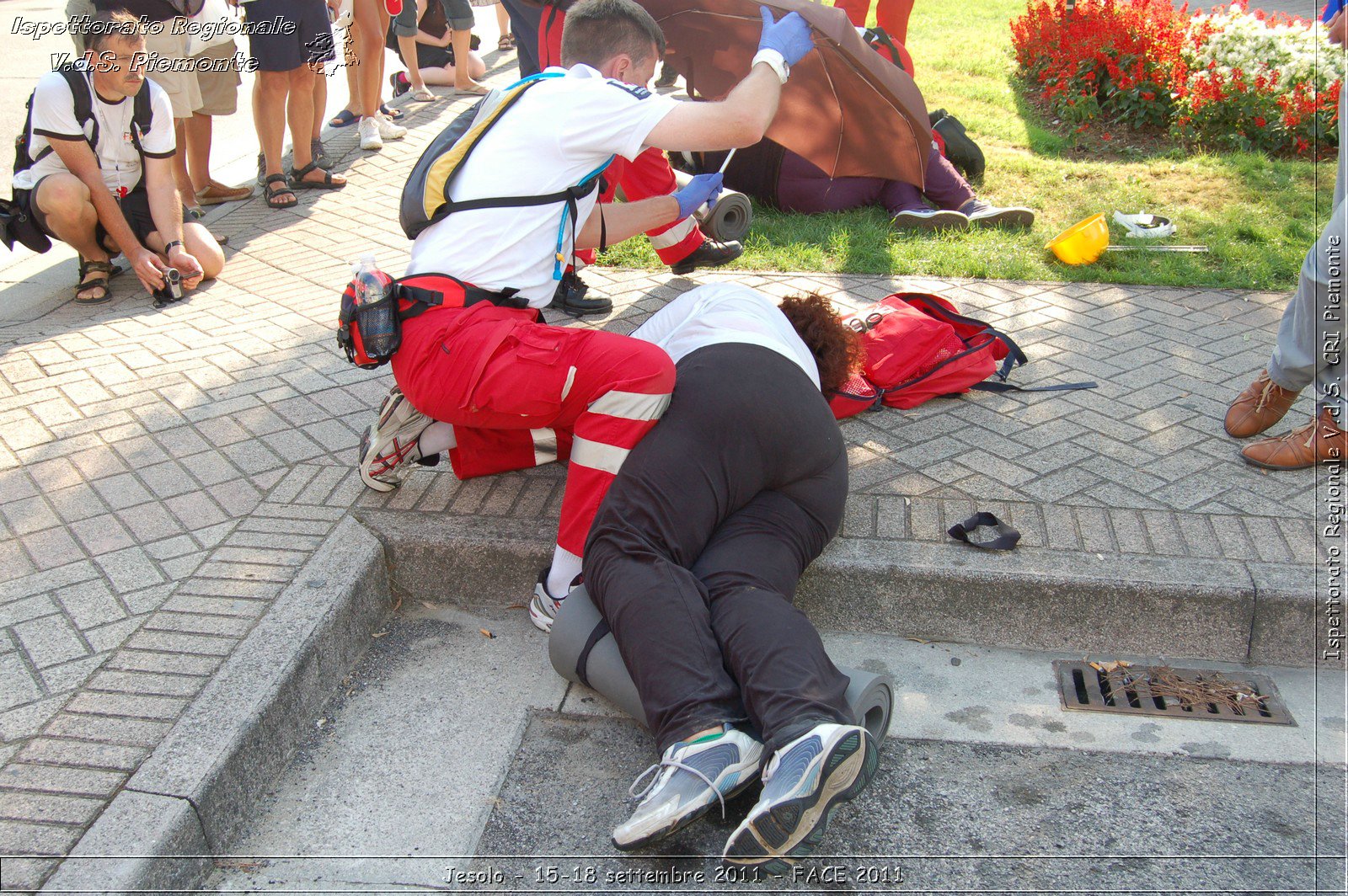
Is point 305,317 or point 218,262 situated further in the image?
point 218,262

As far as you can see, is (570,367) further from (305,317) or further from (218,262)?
(218,262)

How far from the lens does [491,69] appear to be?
10.3 metres

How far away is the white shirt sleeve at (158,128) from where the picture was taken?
511 centimetres

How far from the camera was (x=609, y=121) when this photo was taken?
9.88 ft

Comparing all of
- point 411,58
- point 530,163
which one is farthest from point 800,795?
point 411,58

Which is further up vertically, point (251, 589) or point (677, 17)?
point (677, 17)

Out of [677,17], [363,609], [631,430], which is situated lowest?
[363,609]

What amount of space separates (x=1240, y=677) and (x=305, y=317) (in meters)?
3.92

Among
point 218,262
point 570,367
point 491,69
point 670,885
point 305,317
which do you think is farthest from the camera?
point 491,69

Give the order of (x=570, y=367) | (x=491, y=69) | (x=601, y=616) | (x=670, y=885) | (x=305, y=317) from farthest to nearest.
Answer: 1. (x=491, y=69)
2. (x=305, y=317)
3. (x=570, y=367)
4. (x=601, y=616)
5. (x=670, y=885)

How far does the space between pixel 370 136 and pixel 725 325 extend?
5501 millimetres

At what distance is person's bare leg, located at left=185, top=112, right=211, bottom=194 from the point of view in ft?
20.9

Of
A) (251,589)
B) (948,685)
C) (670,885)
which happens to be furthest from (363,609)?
(948,685)

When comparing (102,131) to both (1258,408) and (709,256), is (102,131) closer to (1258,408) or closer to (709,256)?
(709,256)
